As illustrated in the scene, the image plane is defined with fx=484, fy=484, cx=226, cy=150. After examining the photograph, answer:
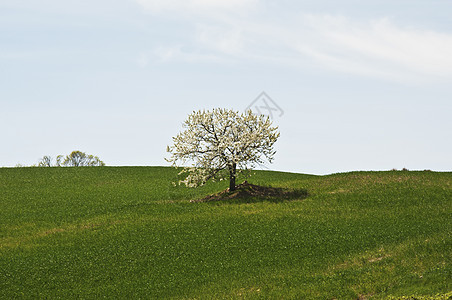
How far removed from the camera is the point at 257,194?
142ft

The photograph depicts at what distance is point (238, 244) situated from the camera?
95.6ft

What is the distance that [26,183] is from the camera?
189 ft

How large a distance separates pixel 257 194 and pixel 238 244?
14.4 meters

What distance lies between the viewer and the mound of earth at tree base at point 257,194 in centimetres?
4238

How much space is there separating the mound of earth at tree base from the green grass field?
5.24 feet

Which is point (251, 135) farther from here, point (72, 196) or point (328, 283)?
point (328, 283)

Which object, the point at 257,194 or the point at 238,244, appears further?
the point at 257,194

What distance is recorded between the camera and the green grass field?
73.5 feet

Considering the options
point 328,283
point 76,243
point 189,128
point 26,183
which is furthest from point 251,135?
point 26,183

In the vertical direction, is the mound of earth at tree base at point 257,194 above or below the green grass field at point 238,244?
above

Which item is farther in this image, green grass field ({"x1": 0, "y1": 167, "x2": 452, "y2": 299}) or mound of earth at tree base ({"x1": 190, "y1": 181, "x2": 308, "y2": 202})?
mound of earth at tree base ({"x1": 190, "y1": 181, "x2": 308, "y2": 202})

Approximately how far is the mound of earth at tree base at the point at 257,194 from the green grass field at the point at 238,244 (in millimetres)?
1597

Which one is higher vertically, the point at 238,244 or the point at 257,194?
the point at 257,194

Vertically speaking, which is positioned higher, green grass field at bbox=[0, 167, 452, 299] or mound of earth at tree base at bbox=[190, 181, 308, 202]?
mound of earth at tree base at bbox=[190, 181, 308, 202]
